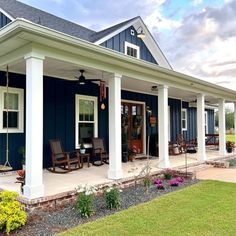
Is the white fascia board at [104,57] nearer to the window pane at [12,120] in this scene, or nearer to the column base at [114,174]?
the column base at [114,174]

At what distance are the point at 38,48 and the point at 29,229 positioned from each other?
2.91 metres

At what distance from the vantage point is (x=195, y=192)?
598 centimetres

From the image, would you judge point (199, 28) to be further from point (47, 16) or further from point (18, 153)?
point (18, 153)

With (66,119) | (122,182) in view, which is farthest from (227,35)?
(122,182)

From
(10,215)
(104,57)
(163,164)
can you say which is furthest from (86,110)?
(10,215)

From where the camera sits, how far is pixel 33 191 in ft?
15.2

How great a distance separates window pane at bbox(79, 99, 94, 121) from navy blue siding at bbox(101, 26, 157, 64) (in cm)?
230

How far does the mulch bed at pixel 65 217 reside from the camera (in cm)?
391

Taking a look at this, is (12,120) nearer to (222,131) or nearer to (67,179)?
(67,179)

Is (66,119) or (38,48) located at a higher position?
(38,48)

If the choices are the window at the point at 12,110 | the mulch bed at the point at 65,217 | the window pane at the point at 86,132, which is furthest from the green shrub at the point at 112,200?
the window pane at the point at 86,132

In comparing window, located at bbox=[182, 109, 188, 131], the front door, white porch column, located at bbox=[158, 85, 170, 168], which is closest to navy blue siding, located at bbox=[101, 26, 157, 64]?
the front door

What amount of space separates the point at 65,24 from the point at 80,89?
3.03 metres

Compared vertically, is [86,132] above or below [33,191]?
above
